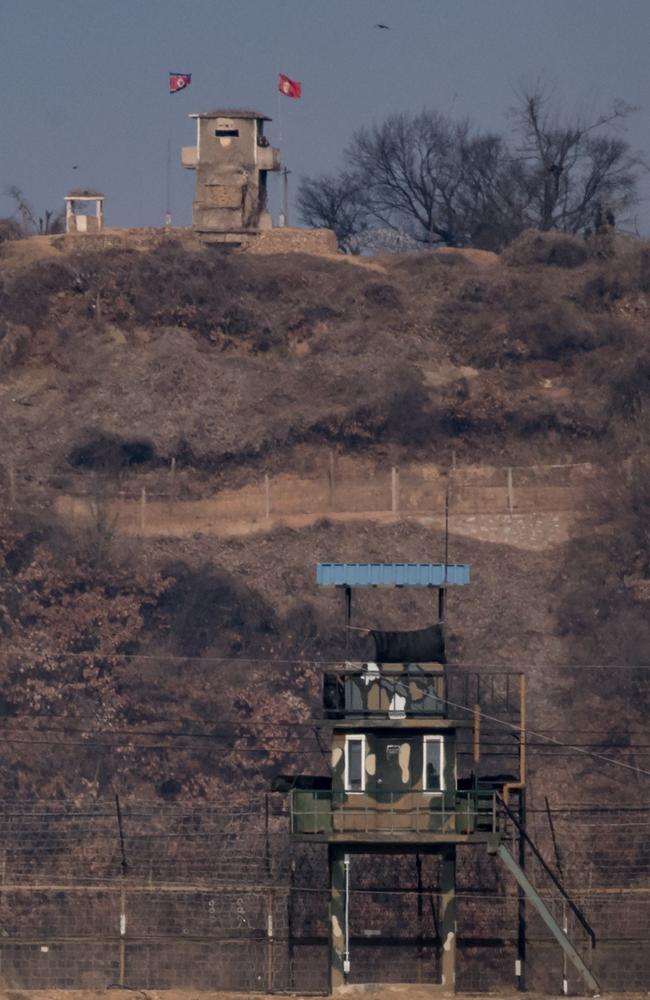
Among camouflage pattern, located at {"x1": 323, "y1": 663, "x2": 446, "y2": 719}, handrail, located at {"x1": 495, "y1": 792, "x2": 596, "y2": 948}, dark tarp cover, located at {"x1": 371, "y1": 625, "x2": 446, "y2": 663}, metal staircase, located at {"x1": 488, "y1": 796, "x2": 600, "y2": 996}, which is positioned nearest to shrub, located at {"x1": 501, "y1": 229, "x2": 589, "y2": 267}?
dark tarp cover, located at {"x1": 371, "y1": 625, "x2": 446, "y2": 663}

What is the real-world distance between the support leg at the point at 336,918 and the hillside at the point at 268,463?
12.4m

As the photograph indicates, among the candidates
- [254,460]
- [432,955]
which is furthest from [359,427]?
[432,955]

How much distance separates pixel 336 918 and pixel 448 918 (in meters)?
2.18

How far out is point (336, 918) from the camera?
152ft

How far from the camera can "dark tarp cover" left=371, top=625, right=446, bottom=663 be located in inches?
1863

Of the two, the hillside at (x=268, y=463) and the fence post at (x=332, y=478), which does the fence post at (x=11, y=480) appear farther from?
the fence post at (x=332, y=478)

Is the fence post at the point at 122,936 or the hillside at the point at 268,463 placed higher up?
the hillside at the point at 268,463

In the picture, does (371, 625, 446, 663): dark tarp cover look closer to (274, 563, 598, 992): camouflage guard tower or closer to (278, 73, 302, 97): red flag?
(274, 563, 598, 992): camouflage guard tower

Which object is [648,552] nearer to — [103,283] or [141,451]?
[141,451]

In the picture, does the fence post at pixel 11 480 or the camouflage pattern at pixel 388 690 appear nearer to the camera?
the camouflage pattern at pixel 388 690

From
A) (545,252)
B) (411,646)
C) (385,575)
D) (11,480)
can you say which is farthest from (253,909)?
(545,252)

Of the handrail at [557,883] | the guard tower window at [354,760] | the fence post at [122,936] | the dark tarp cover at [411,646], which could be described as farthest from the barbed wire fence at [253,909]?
the dark tarp cover at [411,646]

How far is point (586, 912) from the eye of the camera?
5041 centimetres

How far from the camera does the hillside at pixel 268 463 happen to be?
6341 cm
